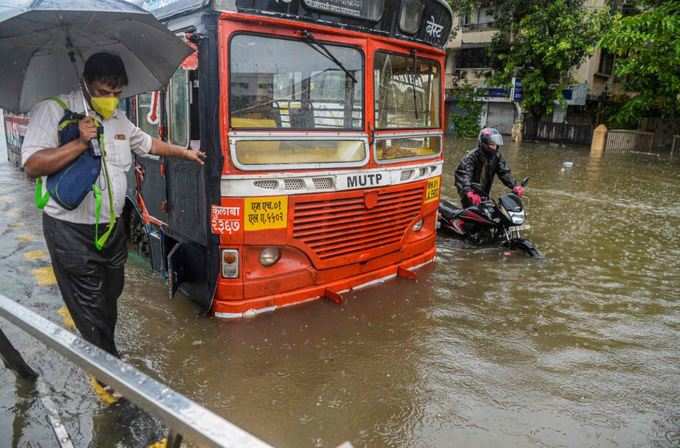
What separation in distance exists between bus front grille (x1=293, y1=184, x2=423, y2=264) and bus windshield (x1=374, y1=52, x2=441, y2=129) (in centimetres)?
67

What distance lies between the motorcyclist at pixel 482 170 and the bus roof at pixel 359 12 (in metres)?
1.88

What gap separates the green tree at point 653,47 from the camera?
17828 millimetres

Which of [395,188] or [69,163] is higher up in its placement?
[69,163]

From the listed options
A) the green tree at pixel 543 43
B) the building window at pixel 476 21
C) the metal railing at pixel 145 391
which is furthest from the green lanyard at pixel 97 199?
the building window at pixel 476 21

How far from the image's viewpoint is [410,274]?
5375 mm

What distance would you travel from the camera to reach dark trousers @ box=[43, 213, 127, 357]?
2783 mm

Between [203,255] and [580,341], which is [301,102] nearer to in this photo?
[203,255]

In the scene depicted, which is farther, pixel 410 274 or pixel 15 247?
pixel 15 247

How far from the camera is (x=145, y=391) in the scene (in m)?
1.51

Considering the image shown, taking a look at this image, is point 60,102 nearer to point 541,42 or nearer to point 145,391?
point 145,391

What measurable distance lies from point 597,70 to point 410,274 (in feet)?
86.0

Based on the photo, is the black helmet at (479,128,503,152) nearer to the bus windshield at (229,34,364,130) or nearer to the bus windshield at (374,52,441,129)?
the bus windshield at (374,52,441,129)

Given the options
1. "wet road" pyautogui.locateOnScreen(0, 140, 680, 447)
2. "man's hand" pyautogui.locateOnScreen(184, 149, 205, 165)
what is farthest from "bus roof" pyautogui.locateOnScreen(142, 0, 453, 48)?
"wet road" pyautogui.locateOnScreen(0, 140, 680, 447)

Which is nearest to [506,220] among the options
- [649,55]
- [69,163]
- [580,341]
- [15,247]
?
[580,341]
